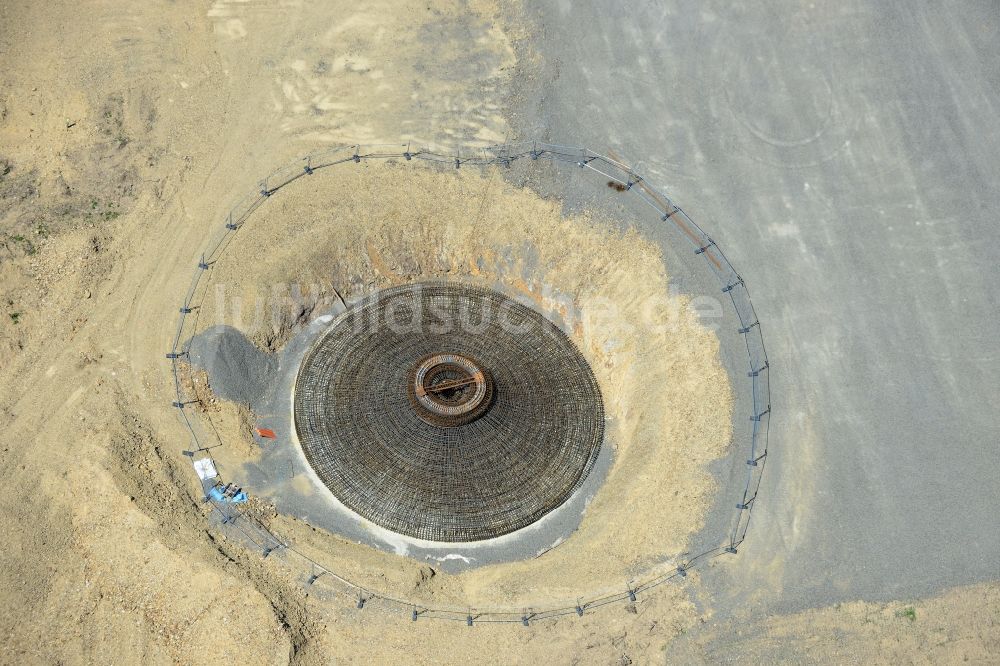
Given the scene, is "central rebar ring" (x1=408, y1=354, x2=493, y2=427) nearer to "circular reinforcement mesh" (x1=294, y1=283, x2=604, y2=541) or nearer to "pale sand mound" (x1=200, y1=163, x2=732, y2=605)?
"circular reinforcement mesh" (x1=294, y1=283, x2=604, y2=541)

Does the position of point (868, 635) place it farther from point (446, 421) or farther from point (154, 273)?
point (154, 273)

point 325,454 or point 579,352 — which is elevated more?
point 579,352

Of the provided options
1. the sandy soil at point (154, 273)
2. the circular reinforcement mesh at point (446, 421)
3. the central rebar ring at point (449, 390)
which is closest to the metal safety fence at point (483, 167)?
the sandy soil at point (154, 273)

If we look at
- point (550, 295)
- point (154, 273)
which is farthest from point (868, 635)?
point (154, 273)

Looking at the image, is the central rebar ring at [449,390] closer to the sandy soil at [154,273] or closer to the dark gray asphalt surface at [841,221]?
the sandy soil at [154,273]

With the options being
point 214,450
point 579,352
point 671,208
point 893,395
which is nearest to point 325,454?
point 214,450

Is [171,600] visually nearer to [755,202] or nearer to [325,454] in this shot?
[325,454]
